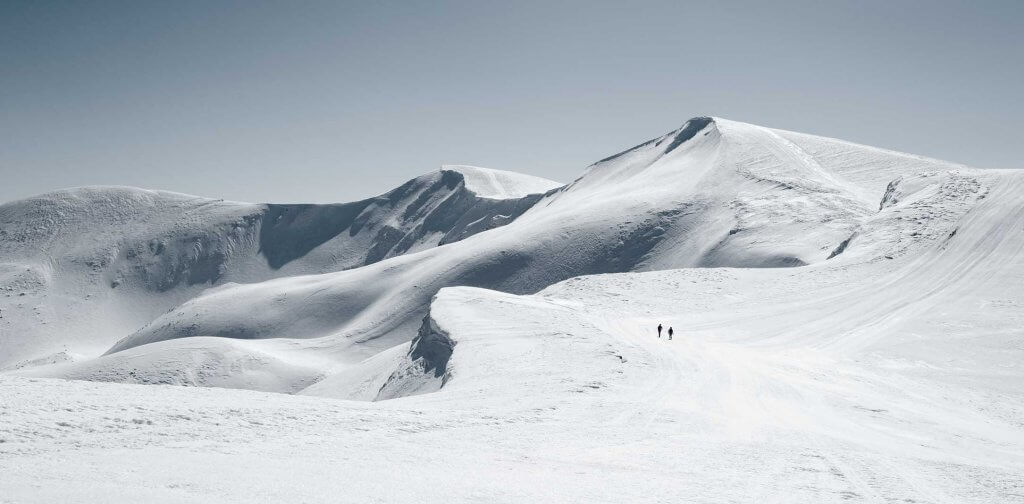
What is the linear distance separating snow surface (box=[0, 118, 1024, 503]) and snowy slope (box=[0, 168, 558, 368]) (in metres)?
87.7

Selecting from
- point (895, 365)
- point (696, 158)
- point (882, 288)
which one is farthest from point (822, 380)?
point (696, 158)

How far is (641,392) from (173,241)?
180 meters

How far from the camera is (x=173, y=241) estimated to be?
Result: 565 ft

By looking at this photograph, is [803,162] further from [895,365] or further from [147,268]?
[147,268]

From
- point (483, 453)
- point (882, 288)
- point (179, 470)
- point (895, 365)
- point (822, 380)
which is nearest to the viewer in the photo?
point (179, 470)

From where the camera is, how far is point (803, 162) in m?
104

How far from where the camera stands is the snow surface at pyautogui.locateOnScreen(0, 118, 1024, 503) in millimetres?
10375

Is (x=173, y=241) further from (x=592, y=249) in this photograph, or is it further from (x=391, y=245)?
(x=592, y=249)

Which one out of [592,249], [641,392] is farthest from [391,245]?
[641,392]

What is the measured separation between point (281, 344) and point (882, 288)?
6109cm

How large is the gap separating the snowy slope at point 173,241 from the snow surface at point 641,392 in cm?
8768

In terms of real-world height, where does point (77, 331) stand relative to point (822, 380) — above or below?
below

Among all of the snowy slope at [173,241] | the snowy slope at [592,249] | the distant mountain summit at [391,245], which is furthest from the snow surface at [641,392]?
the snowy slope at [173,241]

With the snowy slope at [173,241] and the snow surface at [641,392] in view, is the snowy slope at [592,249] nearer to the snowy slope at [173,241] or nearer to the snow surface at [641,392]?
the snow surface at [641,392]
